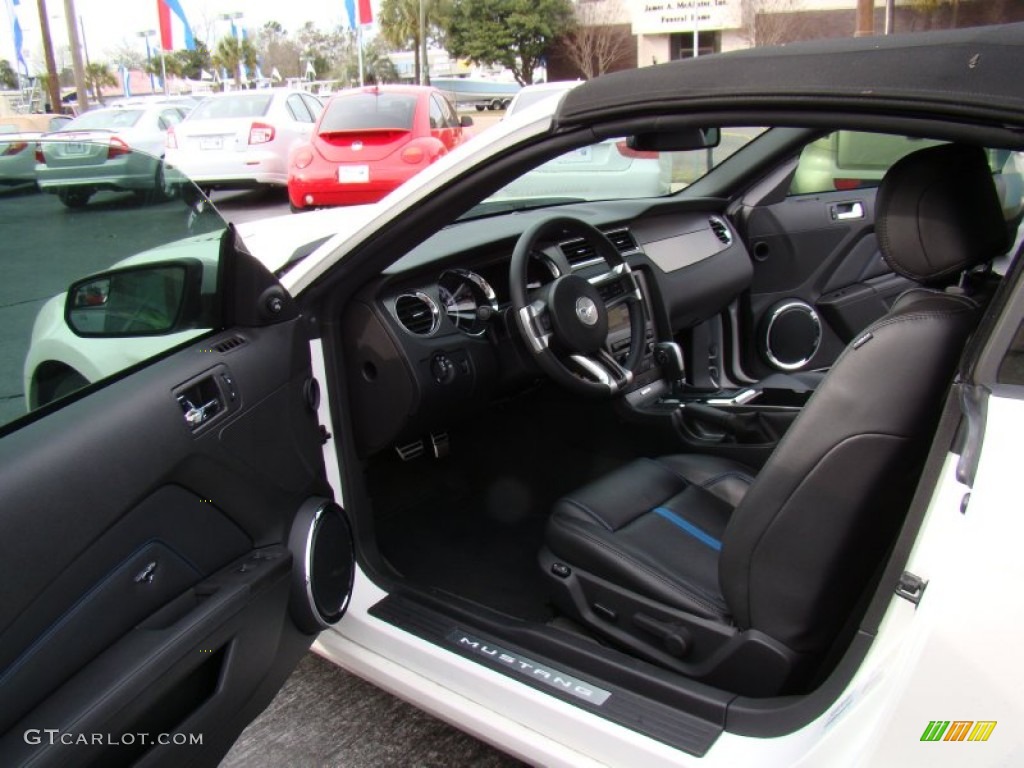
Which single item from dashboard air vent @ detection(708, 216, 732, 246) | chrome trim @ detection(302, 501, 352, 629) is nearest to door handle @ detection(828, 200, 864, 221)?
dashboard air vent @ detection(708, 216, 732, 246)

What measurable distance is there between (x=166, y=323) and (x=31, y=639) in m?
0.67

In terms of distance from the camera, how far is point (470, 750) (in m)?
2.16

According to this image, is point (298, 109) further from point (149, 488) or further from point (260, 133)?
point (149, 488)

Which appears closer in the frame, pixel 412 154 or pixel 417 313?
pixel 417 313

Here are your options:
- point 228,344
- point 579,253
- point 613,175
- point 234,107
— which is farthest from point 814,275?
point 234,107

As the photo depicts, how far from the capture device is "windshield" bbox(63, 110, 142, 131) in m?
14.0

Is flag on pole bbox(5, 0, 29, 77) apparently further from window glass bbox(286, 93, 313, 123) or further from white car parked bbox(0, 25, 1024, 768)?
white car parked bbox(0, 25, 1024, 768)

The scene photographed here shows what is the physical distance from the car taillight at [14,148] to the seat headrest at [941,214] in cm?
154

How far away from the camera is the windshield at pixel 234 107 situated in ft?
38.3

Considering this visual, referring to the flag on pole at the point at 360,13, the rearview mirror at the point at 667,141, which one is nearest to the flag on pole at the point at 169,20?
the flag on pole at the point at 360,13

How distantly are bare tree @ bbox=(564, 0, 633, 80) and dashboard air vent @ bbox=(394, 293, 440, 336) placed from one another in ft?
114

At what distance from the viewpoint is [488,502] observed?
3070 mm

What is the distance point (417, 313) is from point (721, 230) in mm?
1708

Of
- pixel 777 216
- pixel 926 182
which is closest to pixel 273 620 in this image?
pixel 926 182
